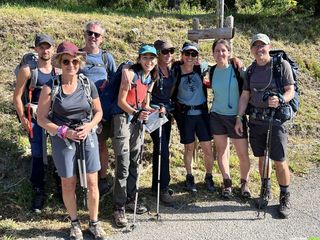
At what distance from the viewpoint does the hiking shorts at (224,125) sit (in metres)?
6.41

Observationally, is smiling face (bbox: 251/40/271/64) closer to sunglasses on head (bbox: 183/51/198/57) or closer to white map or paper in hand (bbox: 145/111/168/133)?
sunglasses on head (bbox: 183/51/198/57)

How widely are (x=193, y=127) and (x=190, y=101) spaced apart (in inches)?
15.6

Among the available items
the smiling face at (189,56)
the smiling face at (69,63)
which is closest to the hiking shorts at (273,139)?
the smiling face at (189,56)

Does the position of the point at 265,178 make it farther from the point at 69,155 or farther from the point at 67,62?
the point at 67,62

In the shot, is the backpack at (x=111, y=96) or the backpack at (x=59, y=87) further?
the backpack at (x=111, y=96)

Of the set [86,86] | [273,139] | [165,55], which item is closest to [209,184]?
[273,139]

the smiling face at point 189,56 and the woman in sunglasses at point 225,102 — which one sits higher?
the smiling face at point 189,56

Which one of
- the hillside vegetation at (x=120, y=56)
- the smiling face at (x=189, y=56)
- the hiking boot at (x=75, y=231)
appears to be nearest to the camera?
the hiking boot at (x=75, y=231)

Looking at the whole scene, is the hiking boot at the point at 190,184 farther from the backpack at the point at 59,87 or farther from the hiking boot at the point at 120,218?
the backpack at the point at 59,87

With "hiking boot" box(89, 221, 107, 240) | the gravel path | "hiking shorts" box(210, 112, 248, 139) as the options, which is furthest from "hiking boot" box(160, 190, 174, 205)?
"hiking boot" box(89, 221, 107, 240)

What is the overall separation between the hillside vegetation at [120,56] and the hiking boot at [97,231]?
0.34 meters

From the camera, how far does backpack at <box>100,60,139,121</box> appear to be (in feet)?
18.8

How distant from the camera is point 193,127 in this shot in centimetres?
658

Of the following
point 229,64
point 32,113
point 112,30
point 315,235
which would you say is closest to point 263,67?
point 229,64
